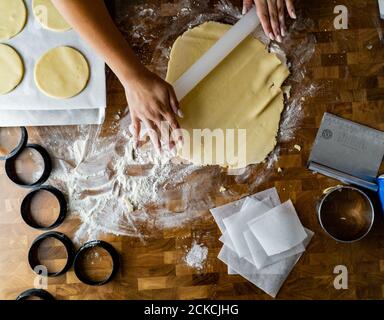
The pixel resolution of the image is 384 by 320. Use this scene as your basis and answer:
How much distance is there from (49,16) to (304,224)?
0.88 metres

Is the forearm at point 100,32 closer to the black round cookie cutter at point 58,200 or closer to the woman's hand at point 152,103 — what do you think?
the woman's hand at point 152,103

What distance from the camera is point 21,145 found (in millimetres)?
1171

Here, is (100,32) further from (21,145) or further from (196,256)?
(196,256)

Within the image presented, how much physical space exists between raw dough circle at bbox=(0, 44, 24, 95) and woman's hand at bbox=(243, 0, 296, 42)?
627 millimetres

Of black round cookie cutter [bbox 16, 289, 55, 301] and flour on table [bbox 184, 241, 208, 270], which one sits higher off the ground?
flour on table [bbox 184, 241, 208, 270]

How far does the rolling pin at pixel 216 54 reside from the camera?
3.74 feet

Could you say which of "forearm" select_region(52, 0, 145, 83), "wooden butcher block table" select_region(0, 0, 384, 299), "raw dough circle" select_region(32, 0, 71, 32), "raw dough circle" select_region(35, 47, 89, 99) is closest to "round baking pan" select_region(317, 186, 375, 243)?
"wooden butcher block table" select_region(0, 0, 384, 299)

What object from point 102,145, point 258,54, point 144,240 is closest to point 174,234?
point 144,240

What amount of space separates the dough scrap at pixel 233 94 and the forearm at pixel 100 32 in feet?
0.54

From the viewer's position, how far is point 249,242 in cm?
114

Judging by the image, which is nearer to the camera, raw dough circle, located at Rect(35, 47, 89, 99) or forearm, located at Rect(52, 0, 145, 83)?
forearm, located at Rect(52, 0, 145, 83)

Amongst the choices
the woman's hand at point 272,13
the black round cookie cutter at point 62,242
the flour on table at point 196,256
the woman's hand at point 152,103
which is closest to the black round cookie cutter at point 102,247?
the black round cookie cutter at point 62,242

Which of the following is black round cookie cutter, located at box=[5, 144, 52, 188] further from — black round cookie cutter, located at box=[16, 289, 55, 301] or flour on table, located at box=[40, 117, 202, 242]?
black round cookie cutter, located at box=[16, 289, 55, 301]

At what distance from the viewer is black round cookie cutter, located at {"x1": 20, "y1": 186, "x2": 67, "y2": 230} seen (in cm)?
117
